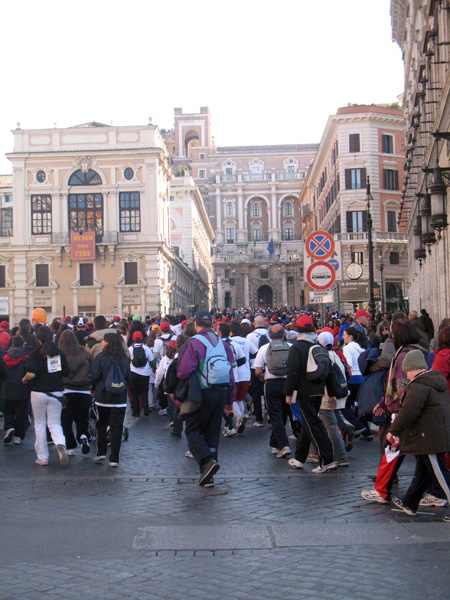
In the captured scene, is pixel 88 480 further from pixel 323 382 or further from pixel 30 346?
pixel 30 346

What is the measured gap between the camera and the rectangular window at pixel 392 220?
4812 centimetres

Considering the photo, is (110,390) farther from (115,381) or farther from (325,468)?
(325,468)

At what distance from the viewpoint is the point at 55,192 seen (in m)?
50.9

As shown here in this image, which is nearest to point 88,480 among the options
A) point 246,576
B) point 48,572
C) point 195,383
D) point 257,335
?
point 195,383

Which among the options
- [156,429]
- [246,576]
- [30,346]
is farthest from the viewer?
[156,429]

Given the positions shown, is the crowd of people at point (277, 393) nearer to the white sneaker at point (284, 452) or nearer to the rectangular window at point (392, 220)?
the white sneaker at point (284, 452)

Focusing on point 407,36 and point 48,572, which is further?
point 407,36

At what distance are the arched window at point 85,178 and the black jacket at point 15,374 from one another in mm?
40695

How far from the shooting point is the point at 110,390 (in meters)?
9.73

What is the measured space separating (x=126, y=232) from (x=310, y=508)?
44748mm

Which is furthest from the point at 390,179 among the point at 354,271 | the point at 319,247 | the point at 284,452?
the point at 284,452

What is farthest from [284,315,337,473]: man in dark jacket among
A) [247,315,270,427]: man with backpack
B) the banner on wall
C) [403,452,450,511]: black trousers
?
the banner on wall

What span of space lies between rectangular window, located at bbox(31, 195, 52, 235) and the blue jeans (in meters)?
44.1

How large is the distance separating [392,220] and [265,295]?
2613 inches
